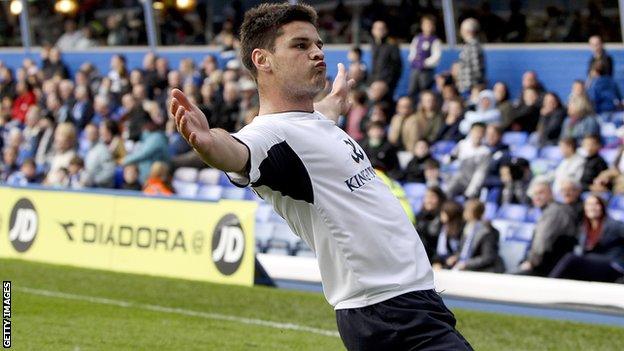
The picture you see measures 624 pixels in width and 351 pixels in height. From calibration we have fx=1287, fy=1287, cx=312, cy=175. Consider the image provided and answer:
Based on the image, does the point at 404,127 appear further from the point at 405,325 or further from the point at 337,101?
the point at 405,325

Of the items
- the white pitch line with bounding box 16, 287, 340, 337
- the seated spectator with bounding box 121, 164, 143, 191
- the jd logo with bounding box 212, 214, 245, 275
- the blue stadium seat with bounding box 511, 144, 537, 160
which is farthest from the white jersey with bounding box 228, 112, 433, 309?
the seated spectator with bounding box 121, 164, 143, 191

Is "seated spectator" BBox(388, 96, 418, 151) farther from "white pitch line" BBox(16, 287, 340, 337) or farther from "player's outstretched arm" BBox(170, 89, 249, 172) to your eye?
"player's outstretched arm" BBox(170, 89, 249, 172)

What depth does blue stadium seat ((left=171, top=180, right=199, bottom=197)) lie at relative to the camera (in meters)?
18.2

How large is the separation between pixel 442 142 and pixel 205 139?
12.6 m

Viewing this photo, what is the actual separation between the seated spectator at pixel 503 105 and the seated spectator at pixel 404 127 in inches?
43.6

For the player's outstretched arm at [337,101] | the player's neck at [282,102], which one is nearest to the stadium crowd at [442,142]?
the player's outstretched arm at [337,101]

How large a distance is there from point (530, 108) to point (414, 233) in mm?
11743

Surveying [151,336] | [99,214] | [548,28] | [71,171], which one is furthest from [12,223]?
[548,28]

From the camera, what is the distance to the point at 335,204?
15.1 feet

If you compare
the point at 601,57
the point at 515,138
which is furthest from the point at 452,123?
the point at 601,57

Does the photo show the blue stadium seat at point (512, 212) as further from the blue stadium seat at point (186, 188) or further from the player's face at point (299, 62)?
the player's face at point (299, 62)

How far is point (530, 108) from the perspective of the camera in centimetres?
1616

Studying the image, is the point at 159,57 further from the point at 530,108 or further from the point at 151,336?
the point at 151,336

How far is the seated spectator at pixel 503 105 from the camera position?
641 inches
